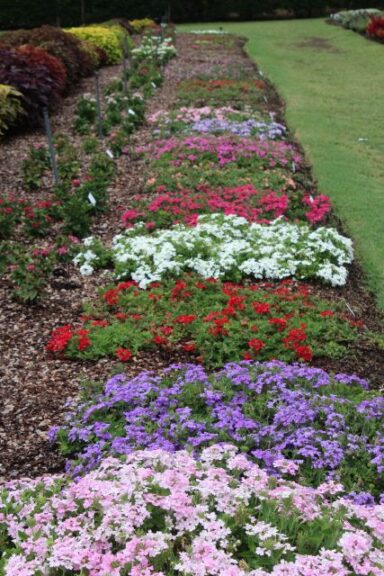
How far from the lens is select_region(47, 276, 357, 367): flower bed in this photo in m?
5.52

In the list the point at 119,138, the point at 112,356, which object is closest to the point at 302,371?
the point at 112,356

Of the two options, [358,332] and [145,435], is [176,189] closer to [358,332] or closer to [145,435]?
[358,332]

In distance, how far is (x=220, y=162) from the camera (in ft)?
34.9

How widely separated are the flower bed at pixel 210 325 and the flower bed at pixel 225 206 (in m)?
1.94

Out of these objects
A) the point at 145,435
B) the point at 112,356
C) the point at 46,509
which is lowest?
the point at 112,356

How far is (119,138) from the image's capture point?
11703mm

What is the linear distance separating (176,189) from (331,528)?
7.26 meters

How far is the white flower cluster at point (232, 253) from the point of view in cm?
694

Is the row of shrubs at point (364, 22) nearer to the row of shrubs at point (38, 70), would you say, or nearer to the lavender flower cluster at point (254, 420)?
the row of shrubs at point (38, 70)

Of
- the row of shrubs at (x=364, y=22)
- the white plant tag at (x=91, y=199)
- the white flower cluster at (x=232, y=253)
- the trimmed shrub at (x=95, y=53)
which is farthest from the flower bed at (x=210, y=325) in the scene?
the row of shrubs at (x=364, y=22)

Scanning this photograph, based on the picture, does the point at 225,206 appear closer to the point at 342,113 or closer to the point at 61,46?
the point at 342,113

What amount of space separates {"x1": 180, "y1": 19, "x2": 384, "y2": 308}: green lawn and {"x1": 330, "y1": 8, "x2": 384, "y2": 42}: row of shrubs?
54 centimetres

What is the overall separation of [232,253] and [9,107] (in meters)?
6.54

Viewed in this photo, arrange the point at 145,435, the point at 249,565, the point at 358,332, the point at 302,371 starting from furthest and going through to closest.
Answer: the point at 358,332 < the point at 302,371 < the point at 145,435 < the point at 249,565
